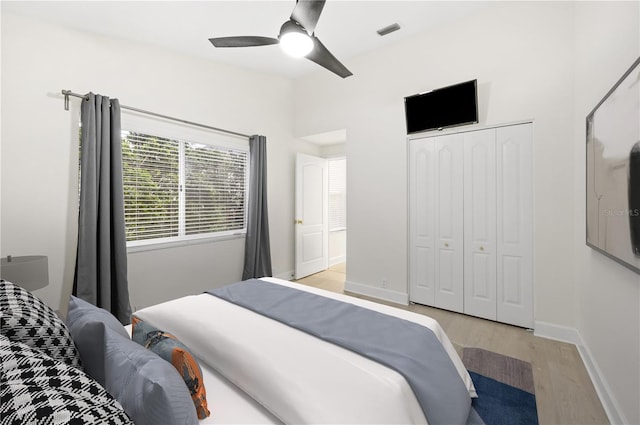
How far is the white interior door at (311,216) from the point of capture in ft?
15.0

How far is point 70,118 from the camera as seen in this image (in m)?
2.62

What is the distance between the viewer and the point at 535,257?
2.72m

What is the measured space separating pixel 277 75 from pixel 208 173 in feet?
6.20

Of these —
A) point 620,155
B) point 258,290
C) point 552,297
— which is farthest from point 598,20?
point 258,290

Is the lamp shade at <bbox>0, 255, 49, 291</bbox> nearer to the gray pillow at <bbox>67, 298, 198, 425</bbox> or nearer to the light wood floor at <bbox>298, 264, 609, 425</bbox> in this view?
the gray pillow at <bbox>67, 298, 198, 425</bbox>

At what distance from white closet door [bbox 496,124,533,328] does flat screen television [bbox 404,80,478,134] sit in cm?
38

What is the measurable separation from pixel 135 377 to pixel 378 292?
3.25 metres

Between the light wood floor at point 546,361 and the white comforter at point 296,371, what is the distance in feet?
2.23

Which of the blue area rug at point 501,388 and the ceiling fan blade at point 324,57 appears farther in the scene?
the ceiling fan blade at point 324,57

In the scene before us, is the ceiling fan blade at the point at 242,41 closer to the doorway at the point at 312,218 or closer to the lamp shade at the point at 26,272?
the lamp shade at the point at 26,272

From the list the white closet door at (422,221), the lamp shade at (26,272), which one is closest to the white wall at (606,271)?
the white closet door at (422,221)

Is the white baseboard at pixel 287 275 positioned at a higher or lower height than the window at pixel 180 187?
lower

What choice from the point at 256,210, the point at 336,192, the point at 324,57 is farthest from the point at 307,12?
the point at 336,192

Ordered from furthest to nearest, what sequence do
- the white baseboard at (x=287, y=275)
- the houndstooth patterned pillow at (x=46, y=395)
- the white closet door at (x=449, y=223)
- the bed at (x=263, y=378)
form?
the white baseboard at (x=287, y=275)
the white closet door at (x=449, y=223)
the bed at (x=263, y=378)
the houndstooth patterned pillow at (x=46, y=395)
